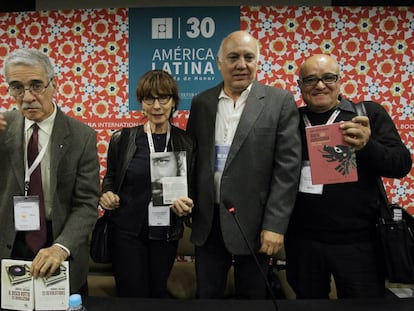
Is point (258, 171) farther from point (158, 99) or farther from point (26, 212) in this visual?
point (26, 212)

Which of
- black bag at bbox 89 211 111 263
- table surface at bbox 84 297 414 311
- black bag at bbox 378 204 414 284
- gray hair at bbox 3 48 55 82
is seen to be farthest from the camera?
black bag at bbox 89 211 111 263

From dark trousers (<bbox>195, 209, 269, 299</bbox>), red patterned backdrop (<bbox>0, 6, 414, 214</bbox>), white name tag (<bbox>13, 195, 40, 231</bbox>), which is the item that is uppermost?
red patterned backdrop (<bbox>0, 6, 414, 214</bbox>)

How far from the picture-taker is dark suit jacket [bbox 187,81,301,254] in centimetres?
157

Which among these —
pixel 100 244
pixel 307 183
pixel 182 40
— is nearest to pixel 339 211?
pixel 307 183

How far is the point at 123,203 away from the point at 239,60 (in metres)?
0.89

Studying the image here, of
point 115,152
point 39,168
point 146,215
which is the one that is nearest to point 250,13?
point 115,152

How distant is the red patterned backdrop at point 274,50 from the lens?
295cm

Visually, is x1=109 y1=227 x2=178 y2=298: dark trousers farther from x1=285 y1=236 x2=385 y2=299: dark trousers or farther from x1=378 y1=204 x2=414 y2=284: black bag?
x1=378 y1=204 x2=414 y2=284: black bag

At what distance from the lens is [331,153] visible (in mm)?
1443

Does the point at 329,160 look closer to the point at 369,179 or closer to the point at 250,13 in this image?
the point at 369,179

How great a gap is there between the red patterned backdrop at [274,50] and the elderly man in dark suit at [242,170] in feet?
4.68

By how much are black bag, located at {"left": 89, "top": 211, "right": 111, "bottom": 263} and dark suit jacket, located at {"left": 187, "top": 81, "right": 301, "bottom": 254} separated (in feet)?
1.71

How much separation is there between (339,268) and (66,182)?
49.6 inches

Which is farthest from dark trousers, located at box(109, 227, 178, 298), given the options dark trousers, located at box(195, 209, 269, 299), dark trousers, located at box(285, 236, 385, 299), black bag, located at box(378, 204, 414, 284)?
black bag, located at box(378, 204, 414, 284)
